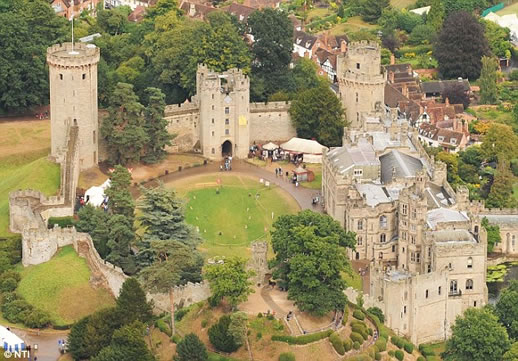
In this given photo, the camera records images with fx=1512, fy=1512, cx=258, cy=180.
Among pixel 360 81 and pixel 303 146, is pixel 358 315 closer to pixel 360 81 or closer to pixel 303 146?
pixel 303 146

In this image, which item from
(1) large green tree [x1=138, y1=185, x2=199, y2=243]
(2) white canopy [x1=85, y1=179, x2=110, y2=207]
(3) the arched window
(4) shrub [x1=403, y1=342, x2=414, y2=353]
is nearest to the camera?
(4) shrub [x1=403, y1=342, x2=414, y2=353]

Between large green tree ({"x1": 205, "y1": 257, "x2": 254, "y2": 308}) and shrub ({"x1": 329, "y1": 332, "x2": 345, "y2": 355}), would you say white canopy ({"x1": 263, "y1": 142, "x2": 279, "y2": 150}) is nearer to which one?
large green tree ({"x1": 205, "y1": 257, "x2": 254, "y2": 308})

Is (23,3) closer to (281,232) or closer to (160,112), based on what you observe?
(160,112)

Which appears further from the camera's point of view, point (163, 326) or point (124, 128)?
point (124, 128)

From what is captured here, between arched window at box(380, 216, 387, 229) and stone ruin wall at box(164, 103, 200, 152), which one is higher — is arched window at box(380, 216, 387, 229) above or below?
below

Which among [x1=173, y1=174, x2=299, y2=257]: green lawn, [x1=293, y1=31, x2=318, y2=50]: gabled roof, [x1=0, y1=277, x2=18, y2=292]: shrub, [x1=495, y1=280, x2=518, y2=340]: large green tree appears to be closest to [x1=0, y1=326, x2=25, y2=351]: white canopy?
[x1=0, y1=277, x2=18, y2=292]: shrub

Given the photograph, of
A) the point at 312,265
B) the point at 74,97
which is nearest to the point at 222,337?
the point at 312,265

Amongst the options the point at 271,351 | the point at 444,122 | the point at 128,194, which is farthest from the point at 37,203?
the point at 444,122

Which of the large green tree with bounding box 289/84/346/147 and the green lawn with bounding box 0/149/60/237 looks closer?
the green lawn with bounding box 0/149/60/237
